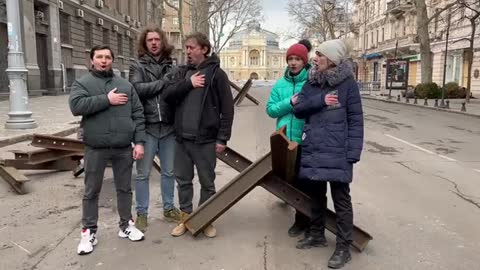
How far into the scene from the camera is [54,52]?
26.3 meters

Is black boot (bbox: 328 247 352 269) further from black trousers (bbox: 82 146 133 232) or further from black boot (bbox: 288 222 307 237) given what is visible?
black trousers (bbox: 82 146 133 232)

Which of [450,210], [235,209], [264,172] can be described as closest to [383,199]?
[450,210]

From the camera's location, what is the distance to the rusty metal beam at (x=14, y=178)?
20.7 feet

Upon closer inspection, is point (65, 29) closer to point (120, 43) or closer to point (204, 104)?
point (120, 43)

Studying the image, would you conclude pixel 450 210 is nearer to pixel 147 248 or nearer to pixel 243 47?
pixel 147 248

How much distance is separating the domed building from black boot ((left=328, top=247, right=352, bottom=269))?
134948 millimetres

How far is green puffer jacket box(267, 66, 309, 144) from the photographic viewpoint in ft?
14.3

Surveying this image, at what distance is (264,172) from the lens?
432 centimetres

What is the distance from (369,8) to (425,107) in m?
47.1

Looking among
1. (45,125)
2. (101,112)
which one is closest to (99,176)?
(101,112)

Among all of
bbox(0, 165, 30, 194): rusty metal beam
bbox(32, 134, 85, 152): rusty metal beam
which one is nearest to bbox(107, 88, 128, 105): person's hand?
bbox(0, 165, 30, 194): rusty metal beam

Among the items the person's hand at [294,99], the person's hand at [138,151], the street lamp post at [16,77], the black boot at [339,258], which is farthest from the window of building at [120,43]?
the black boot at [339,258]

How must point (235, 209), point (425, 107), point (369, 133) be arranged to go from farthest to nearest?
point (425, 107) → point (369, 133) → point (235, 209)

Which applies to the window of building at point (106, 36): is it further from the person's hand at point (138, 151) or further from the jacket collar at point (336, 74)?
the jacket collar at point (336, 74)
